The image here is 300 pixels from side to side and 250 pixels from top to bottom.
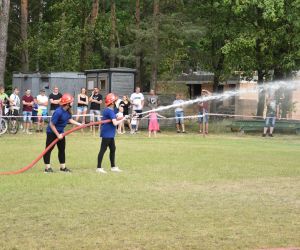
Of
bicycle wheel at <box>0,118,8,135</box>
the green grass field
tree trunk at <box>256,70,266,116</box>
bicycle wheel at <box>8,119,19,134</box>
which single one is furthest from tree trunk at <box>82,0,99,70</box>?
the green grass field

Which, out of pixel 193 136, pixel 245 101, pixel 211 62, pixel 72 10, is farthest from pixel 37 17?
pixel 193 136

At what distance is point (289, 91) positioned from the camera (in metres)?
35.6

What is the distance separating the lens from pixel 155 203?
34.0 ft

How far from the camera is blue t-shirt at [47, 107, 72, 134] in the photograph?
45.4 feet

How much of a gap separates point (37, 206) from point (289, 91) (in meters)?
27.4

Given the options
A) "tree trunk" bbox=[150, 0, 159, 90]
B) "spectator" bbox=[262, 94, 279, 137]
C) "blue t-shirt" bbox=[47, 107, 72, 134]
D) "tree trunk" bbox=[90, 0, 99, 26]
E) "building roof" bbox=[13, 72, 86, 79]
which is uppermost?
"tree trunk" bbox=[90, 0, 99, 26]

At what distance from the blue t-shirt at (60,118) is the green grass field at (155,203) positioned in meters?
1.09

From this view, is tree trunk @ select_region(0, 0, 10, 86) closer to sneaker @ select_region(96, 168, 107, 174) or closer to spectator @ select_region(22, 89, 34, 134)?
spectator @ select_region(22, 89, 34, 134)

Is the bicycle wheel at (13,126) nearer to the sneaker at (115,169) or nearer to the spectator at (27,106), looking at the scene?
the spectator at (27,106)

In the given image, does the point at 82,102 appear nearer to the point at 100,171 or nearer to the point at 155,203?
the point at 100,171

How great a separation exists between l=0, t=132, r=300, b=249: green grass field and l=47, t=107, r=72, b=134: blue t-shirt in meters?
1.09

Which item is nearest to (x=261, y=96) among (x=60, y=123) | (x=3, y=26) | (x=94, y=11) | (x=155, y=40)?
(x=155, y=40)

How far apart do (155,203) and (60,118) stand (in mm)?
4280

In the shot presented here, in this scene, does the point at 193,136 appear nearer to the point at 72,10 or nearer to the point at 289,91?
the point at 289,91
